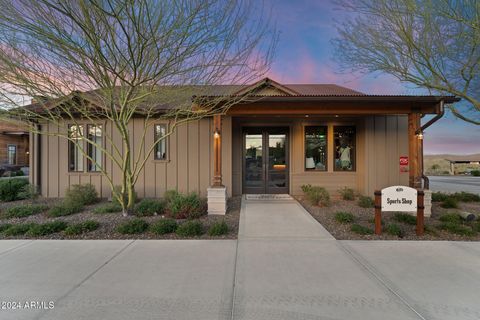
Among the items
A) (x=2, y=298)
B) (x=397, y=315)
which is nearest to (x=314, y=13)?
(x=397, y=315)

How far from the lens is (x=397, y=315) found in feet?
8.70

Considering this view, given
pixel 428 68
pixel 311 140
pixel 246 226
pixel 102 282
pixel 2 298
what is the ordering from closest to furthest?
1. pixel 2 298
2. pixel 102 282
3. pixel 246 226
4. pixel 428 68
5. pixel 311 140

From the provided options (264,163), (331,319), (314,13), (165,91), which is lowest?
(331,319)

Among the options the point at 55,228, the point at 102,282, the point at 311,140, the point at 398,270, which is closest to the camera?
the point at 102,282

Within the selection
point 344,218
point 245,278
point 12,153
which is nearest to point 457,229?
point 344,218

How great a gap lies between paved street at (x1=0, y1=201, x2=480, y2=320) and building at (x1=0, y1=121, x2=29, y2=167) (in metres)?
22.2

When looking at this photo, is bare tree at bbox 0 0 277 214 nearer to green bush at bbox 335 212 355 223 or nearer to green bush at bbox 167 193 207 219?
green bush at bbox 167 193 207 219

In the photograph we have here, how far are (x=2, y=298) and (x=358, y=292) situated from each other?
4298mm

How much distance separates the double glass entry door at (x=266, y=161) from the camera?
10.3 meters

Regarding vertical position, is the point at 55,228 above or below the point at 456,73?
below

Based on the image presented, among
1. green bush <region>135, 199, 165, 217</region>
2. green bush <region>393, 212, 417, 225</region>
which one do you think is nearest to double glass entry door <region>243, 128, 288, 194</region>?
green bush <region>135, 199, 165, 217</region>

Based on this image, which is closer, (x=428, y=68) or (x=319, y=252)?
(x=319, y=252)

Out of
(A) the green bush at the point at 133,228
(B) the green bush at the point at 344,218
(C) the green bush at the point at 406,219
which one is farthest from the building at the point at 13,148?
(C) the green bush at the point at 406,219

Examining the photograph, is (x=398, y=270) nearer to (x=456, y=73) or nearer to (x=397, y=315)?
(x=397, y=315)
